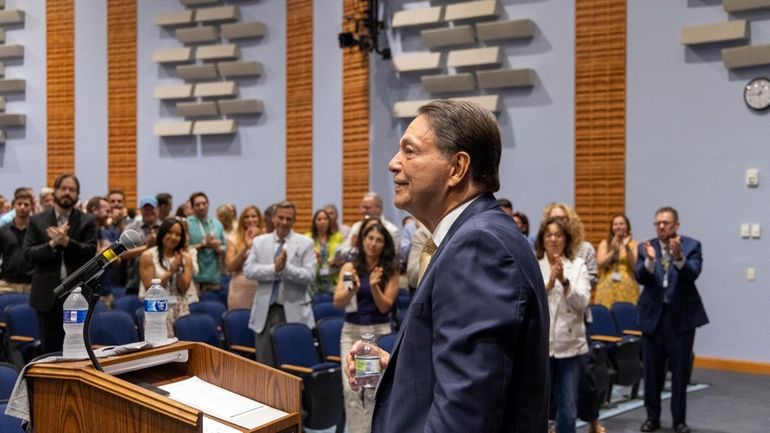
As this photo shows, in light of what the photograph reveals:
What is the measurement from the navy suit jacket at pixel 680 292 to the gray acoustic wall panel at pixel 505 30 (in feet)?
13.6

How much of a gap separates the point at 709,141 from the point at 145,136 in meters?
8.44

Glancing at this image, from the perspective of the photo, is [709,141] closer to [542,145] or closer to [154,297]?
[542,145]

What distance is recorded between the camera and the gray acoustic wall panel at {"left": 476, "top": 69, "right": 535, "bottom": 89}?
9.63m

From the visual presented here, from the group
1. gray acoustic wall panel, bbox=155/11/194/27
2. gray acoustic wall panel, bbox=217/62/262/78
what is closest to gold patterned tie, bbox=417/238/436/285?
gray acoustic wall panel, bbox=217/62/262/78

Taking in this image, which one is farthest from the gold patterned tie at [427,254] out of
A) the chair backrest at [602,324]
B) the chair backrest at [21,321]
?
the chair backrest at [602,324]

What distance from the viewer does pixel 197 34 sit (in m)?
12.2

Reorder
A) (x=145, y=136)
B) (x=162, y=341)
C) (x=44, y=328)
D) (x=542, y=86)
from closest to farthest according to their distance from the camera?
(x=162, y=341) < (x=44, y=328) < (x=542, y=86) < (x=145, y=136)

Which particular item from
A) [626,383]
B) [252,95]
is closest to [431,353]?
[626,383]

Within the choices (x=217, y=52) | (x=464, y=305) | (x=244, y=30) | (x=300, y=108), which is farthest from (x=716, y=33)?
(x=464, y=305)

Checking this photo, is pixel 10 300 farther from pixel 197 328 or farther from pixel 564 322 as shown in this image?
pixel 564 322

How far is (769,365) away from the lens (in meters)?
8.23

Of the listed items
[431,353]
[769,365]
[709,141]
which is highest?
[709,141]

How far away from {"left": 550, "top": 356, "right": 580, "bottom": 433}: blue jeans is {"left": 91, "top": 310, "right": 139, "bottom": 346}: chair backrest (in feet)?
9.53

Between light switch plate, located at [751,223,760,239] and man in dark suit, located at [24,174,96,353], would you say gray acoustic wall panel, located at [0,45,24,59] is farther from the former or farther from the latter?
light switch plate, located at [751,223,760,239]
